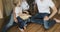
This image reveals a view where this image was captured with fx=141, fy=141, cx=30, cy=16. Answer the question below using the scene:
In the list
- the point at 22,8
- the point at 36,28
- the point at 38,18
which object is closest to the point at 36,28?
the point at 36,28

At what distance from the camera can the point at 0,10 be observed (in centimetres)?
118

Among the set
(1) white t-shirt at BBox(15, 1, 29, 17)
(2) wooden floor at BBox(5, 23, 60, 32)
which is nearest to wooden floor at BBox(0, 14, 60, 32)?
(2) wooden floor at BBox(5, 23, 60, 32)

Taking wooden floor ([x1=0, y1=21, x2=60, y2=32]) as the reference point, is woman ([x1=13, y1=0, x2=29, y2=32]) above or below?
above

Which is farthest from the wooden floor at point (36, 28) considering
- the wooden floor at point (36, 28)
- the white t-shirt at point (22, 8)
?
the white t-shirt at point (22, 8)

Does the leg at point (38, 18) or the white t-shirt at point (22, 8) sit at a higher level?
the white t-shirt at point (22, 8)

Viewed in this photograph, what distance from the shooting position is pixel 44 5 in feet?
3.78

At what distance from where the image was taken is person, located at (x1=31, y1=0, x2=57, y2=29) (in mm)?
1143

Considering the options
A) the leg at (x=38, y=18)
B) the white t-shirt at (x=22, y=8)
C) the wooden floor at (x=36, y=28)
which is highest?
the white t-shirt at (x=22, y=8)

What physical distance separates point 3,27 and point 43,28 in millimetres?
326

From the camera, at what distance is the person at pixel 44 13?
3.75 ft

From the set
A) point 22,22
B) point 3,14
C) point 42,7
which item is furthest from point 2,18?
point 42,7

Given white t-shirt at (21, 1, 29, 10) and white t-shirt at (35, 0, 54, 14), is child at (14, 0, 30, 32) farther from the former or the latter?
white t-shirt at (35, 0, 54, 14)

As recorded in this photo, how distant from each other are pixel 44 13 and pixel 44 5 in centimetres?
7

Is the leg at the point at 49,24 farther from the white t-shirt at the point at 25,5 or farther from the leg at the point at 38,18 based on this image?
the white t-shirt at the point at 25,5
